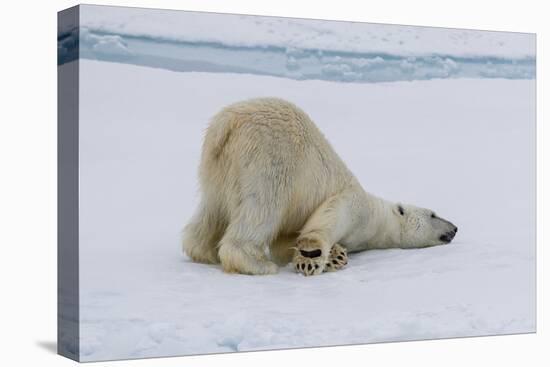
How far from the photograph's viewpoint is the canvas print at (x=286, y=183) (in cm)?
709

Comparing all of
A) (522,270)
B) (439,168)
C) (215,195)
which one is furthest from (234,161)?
(522,270)

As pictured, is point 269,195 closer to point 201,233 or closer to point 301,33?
point 201,233

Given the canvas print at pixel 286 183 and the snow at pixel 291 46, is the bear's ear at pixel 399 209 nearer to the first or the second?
the canvas print at pixel 286 183

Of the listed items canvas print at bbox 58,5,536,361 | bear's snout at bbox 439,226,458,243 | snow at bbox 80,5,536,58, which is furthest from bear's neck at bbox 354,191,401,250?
snow at bbox 80,5,536,58

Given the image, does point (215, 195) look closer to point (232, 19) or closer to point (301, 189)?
point (301, 189)

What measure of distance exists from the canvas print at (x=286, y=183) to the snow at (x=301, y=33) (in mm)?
14

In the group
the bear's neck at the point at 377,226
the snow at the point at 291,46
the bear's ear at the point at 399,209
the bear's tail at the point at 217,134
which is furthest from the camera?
the bear's ear at the point at 399,209

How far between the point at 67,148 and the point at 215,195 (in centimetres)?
119

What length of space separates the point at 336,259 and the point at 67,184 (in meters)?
2.18

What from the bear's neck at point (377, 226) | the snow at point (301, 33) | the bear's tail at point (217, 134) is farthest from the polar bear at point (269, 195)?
the snow at point (301, 33)

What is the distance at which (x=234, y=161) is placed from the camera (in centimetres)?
764

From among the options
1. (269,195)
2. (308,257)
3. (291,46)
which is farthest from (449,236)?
(291,46)

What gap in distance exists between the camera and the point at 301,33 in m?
7.89

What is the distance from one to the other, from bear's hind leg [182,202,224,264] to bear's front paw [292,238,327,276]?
2.10 ft
